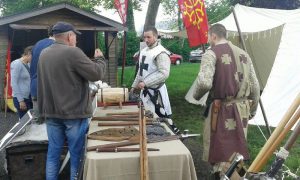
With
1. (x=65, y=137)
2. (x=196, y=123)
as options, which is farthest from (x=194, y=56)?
(x=65, y=137)

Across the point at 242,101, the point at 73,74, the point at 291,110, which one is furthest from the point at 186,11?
the point at 291,110

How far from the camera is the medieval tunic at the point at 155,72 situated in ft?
14.8

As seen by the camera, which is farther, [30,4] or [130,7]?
[30,4]

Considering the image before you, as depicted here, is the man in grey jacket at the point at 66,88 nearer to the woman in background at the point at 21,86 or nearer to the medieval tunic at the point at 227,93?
the medieval tunic at the point at 227,93

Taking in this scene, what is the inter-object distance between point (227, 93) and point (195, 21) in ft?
7.03

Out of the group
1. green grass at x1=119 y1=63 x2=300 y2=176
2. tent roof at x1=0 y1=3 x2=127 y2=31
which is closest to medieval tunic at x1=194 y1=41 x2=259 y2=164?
green grass at x1=119 y1=63 x2=300 y2=176

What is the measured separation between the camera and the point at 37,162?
3.83 m

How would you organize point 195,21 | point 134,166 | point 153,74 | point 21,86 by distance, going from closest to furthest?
point 134,166
point 153,74
point 21,86
point 195,21

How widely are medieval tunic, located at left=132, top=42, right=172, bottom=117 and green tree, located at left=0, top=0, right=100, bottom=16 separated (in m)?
18.7

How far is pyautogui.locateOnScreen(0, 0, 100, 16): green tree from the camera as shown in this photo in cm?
2528

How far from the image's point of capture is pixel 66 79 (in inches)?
121

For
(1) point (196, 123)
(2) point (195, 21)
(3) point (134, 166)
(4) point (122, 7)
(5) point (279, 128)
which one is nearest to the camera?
(5) point (279, 128)

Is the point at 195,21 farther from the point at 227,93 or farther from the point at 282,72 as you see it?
the point at 227,93

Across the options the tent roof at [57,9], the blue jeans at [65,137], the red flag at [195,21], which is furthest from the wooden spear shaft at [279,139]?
the tent roof at [57,9]
